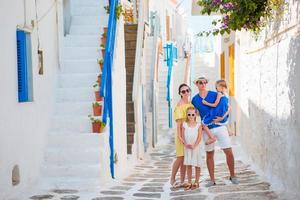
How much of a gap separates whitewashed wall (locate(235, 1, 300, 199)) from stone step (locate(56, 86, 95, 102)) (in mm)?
2776

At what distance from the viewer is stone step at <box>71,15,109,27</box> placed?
10.4m

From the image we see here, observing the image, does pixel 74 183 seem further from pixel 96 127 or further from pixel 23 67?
pixel 23 67

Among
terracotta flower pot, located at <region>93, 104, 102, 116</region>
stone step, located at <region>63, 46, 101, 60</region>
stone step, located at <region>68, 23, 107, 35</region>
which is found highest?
stone step, located at <region>68, 23, 107, 35</region>


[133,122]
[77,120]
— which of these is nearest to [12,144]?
[77,120]

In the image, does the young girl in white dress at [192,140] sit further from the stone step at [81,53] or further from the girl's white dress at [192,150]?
the stone step at [81,53]

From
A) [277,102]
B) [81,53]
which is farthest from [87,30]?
[277,102]

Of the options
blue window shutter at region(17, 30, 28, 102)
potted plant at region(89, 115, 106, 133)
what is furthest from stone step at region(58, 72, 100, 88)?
blue window shutter at region(17, 30, 28, 102)

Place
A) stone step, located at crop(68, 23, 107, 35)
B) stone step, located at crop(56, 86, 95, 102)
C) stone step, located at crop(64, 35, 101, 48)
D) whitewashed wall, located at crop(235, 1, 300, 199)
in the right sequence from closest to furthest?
whitewashed wall, located at crop(235, 1, 300, 199) < stone step, located at crop(56, 86, 95, 102) < stone step, located at crop(64, 35, 101, 48) < stone step, located at crop(68, 23, 107, 35)

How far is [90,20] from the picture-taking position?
10.5 meters

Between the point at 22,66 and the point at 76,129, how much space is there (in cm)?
162

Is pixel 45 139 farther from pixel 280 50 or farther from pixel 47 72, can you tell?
pixel 280 50

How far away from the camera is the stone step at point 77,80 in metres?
8.82

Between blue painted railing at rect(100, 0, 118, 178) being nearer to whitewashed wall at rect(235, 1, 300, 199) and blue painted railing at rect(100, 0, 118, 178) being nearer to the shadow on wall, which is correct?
whitewashed wall at rect(235, 1, 300, 199)

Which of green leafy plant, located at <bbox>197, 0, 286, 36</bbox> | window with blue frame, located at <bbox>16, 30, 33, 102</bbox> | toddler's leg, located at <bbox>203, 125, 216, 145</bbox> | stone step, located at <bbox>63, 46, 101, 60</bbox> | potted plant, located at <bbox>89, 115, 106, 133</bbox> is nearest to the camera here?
window with blue frame, located at <bbox>16, 30, 33, 102</bbox>
